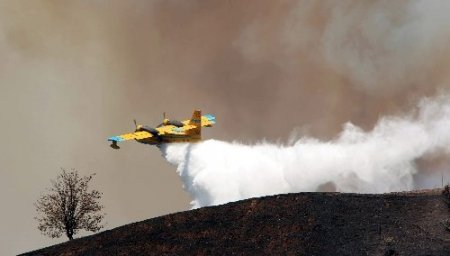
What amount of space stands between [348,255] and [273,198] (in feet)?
30.5

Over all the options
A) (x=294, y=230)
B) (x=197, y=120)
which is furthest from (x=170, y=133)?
(x=294, y=230)

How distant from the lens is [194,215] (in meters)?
52.8

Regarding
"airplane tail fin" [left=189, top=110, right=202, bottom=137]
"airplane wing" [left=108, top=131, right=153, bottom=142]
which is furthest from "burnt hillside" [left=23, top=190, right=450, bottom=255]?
"airplane tail fin" [left=189, top=110, right=202, bottom=137]

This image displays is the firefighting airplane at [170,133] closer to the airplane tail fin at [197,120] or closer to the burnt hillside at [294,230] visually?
the airplane tail fin at [197,120]

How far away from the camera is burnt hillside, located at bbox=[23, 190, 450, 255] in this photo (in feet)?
152

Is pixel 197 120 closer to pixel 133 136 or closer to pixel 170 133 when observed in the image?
pixel 170 133

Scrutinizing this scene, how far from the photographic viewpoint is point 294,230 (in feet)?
157

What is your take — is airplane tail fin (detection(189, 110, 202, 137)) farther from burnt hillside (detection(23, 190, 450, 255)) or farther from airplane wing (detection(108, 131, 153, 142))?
burnt hillside (detection(23, 190, 450, 255))

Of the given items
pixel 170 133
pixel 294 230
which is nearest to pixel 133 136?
pixel 170 133

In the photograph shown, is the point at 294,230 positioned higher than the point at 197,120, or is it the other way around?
the point at 197,120

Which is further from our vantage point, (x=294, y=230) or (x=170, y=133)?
(x=170, y=133)

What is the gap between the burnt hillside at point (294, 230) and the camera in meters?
46.4

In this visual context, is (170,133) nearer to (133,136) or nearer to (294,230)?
(133,136)

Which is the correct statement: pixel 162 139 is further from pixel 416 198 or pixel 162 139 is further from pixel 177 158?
pixel 416 198
